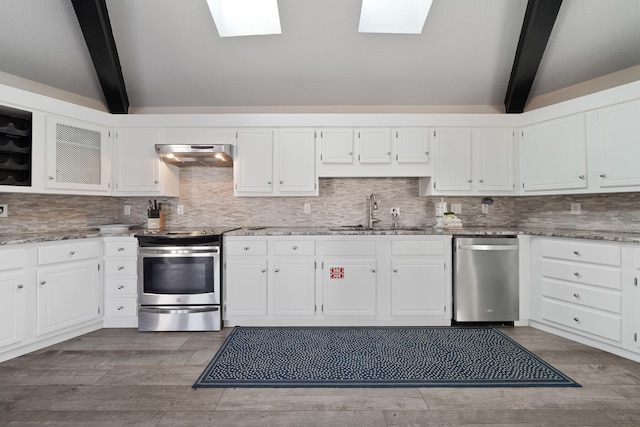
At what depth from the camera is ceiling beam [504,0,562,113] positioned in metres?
2.83

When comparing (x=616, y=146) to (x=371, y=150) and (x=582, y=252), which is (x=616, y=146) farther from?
(x=371, y=150)

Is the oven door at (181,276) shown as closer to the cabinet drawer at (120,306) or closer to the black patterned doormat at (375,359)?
the cabinet drawer at (120,306)

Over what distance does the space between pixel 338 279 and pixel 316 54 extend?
8.31 feet

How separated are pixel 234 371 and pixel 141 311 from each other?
4.74 feet

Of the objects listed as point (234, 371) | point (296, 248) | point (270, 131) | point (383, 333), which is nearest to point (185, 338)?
point (234, 371)

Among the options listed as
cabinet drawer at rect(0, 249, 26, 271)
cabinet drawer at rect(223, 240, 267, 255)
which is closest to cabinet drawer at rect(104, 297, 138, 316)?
cabinet drawer at rect(0, 249, 26, 271)

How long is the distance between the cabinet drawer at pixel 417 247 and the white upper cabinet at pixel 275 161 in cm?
117

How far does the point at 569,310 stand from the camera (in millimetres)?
2836

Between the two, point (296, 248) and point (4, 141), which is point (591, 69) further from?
point (4, 141)

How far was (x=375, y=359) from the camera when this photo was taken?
Result: 8.00ft

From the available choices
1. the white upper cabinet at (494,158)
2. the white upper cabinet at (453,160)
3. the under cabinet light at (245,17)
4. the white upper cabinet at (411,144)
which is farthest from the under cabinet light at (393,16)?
the white upper cabinet at (494,158)

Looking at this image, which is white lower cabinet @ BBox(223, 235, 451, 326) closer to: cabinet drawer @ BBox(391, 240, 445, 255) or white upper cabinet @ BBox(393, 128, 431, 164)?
cabinet drawer @ BBox(391, 240, 445, 255)

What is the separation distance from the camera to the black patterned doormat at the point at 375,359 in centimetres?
213

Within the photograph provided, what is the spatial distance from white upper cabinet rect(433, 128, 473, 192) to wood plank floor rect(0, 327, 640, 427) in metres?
1.91
